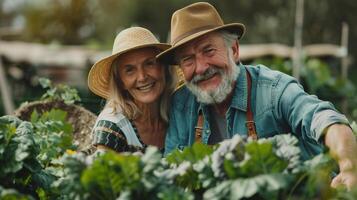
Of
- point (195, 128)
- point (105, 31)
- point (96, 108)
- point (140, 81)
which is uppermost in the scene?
point (140, 81)

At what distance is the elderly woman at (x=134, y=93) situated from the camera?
4.02 meters

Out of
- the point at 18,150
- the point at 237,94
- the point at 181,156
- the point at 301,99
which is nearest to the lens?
the point at 181,156

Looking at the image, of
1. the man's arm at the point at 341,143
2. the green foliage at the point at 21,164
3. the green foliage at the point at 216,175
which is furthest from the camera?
the man's arm at the point at 341,143

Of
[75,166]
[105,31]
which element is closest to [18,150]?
[75,166]

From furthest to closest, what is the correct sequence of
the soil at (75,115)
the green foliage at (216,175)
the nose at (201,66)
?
the soil at (75,115)
the nose at (201,66)
the green foliage at (216,175)

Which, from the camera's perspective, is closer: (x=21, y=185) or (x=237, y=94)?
(x=21, y=185)

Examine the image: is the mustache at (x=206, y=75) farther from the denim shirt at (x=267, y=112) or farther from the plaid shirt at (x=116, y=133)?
the plaid shirt at (x=116, y=133)

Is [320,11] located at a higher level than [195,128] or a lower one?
lower

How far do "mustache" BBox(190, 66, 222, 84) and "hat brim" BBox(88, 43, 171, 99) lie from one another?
0.38 meters

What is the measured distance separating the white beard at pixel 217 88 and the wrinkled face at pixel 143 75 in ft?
0.98

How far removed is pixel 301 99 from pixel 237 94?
429 mm

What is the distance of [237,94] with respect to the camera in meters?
3.83

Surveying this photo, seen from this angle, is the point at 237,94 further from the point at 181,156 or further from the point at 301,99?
the point at 181,156

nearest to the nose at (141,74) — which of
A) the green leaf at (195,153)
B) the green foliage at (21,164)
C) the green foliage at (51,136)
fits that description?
the green foliage at (51,136)
